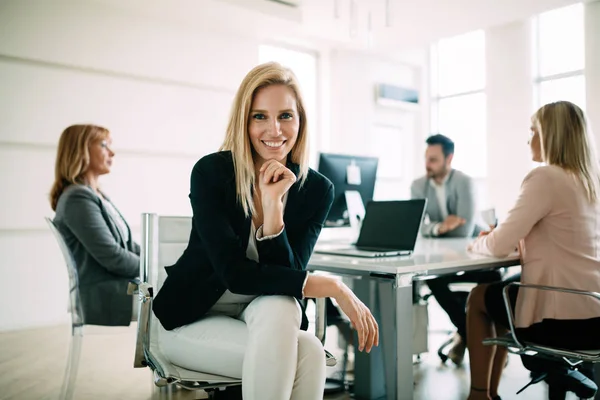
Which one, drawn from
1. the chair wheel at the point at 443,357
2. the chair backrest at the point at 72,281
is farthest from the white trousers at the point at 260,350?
the chair wheel at the point at 443,357

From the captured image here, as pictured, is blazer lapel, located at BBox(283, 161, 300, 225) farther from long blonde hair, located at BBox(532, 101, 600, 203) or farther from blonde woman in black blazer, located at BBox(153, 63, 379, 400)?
long blonde hair, located at BBox(532, 101, 600, 203)

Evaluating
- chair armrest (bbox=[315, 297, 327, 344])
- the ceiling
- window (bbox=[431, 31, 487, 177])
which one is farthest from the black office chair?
window (bbox=[431, 31, 487, 177])

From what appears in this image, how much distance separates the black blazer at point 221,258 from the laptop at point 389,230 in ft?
2.72

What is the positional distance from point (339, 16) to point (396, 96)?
2231 mm

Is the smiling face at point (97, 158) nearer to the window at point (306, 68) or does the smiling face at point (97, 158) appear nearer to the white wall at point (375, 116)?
the window at point (306, 68)

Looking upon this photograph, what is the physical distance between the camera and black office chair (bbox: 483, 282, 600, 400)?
198 centimetres

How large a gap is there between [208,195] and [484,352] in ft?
5.21

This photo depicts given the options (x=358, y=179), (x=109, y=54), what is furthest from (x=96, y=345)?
(x=109, y=54)

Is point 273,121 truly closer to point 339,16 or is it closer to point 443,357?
point 443,357

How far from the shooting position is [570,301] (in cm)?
210

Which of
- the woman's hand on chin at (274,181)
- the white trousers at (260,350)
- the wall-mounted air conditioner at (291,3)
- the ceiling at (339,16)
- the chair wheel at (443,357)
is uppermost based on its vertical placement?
the wall-mounted air conditioner at (291,3)

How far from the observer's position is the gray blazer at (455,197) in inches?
158

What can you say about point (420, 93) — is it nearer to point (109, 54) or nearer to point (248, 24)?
point (248, 24)

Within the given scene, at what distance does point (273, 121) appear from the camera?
164cm
